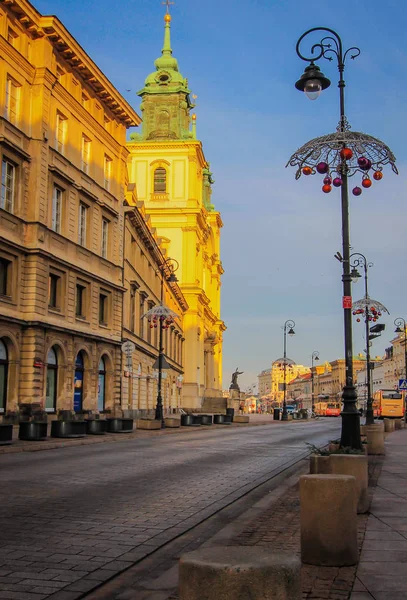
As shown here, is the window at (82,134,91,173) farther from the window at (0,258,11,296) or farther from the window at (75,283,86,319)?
the window at (0,258,11,296)

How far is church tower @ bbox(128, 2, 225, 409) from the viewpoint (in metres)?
85.4

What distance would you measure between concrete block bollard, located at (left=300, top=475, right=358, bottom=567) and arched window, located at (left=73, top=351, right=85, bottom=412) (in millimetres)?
31748

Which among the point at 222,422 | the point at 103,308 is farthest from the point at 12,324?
the point at 222,422

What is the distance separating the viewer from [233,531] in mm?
7805

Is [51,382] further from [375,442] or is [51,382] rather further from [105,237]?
[375,442]

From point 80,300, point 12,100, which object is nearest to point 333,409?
point 80,300

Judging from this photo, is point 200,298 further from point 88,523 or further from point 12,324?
point 88,523

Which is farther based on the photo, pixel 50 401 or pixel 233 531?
pixel 50 401

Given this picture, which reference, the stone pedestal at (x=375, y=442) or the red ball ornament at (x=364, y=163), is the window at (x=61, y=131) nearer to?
the stone pedestal at (x=375, y=442)

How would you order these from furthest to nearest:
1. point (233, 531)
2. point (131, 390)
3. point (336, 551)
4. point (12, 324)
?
point (131, 390) < point (12, 324) < point (233, 531) < point (336, 551)

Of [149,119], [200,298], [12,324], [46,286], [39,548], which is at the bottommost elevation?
[39,548]

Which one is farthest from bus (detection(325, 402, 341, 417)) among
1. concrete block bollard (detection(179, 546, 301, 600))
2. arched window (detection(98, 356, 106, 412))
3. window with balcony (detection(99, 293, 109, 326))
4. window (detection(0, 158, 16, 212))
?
concrete block bollard (detection(179, 546, 301, 600))

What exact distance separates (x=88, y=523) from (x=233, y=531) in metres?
1.78

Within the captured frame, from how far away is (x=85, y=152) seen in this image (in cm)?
4028
